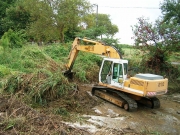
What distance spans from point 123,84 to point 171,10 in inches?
364

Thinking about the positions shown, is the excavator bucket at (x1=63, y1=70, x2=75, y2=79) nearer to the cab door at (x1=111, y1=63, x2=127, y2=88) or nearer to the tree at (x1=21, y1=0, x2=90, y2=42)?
the cab door at (x1=111, y1=63, x2=127, y2=88)

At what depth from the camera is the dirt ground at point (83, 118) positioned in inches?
182

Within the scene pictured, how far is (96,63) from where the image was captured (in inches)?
516

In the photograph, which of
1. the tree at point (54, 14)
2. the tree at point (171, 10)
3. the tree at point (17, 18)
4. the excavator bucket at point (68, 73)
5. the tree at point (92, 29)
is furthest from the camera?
the tree at point (17, 18)

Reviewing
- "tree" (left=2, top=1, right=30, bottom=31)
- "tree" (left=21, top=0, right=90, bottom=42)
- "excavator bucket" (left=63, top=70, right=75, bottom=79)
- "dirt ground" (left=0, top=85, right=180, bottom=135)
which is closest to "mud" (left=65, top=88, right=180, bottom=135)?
"dirt ground" (left=0, top=85, right=180, bottom=135)

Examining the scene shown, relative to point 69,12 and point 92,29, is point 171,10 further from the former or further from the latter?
point 69,12

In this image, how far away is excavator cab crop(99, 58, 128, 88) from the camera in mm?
7416

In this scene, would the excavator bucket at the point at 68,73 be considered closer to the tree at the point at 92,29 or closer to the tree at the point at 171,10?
the tree at the point at 92,29

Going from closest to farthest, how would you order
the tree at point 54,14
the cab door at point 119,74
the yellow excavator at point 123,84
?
1. the yellow excavator at point 123,84
2. the cab door at point 119,74
3. the tree at point 54,14

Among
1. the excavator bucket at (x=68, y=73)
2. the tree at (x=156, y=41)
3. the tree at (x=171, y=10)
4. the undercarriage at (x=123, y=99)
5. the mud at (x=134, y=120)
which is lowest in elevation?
the mud at (x=134, y=120)

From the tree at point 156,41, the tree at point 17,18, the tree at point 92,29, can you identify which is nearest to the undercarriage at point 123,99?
the tree at point 156,41

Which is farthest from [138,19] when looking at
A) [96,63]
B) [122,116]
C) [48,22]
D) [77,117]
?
[48,22]

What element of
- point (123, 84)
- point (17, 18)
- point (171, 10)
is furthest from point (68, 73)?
point (17, 18)

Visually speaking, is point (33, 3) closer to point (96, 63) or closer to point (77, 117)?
point (96, 63)
